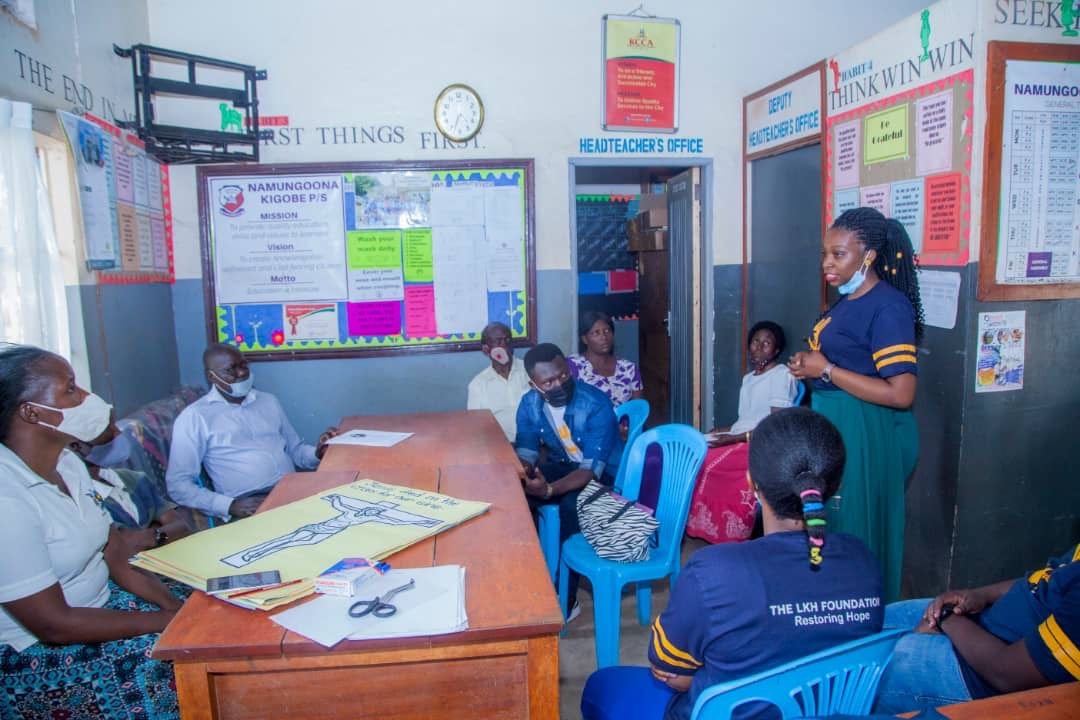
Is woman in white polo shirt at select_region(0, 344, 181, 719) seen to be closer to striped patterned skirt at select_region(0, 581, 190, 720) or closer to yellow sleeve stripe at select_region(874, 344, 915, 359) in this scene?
striped patterned skirt at select_region(0, 581, 190, 720)

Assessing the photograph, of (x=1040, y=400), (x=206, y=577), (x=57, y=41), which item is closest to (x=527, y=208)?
(x=57, y=41)

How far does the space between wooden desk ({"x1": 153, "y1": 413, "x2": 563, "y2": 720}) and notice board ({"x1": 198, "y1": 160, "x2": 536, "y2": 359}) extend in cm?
281

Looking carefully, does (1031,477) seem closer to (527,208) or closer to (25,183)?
(527,208)

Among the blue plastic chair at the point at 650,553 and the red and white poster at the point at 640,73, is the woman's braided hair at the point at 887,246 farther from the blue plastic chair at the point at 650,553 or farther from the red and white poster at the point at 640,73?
the red and white poster at the point at 640,73

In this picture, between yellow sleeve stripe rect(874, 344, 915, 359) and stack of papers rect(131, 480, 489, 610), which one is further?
yellow sleeve stripe rect(874, 344, 915, 359)

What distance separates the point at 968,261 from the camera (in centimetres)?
Answer: 263

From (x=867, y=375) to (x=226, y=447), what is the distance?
2.55 m

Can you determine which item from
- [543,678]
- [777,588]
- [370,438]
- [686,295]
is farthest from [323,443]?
[686,295]

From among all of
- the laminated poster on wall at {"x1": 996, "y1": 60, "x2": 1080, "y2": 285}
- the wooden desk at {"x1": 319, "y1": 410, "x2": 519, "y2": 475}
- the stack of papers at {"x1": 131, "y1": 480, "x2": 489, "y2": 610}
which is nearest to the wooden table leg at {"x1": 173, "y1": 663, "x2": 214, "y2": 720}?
the stack of papers at {"x1": 131, "y1": 480, "x2": 489, "y2": 610}

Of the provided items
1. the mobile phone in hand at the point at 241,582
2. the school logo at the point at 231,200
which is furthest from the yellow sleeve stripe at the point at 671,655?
the school logo at the point at 231,200

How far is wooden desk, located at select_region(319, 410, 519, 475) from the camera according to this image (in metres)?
2.57

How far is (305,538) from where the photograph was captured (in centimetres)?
176

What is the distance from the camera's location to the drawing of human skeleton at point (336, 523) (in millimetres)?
1684

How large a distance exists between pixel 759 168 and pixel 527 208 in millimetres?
1418
